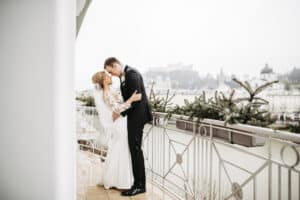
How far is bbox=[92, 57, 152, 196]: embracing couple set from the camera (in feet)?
8.22

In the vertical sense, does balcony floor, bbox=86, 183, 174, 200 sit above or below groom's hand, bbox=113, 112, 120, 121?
below

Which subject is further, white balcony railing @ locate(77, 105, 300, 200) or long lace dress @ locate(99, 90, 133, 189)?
long lace dress @ locate(99, 90, 133, 189)

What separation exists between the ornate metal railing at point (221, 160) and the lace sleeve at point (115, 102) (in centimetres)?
37

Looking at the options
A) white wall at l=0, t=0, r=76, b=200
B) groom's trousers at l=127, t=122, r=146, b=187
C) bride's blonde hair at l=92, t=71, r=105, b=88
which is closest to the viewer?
white wall at l=0, t=0, r=76, b=200

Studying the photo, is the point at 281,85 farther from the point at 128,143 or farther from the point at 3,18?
the point at 3,18

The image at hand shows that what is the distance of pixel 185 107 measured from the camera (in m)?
2.15

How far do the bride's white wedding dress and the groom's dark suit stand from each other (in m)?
0.06

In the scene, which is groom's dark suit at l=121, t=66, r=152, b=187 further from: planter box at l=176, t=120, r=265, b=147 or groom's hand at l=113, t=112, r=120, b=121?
planter box at l=176, t=120, r=265, b=147

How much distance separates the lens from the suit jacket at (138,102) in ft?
8.17

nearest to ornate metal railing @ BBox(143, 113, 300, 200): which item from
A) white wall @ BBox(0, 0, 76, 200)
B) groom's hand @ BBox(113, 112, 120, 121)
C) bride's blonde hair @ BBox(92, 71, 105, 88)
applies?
groom's hand @ BBox(113, 112, 120, 121)

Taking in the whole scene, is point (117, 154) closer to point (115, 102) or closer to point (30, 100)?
point (115, 102)

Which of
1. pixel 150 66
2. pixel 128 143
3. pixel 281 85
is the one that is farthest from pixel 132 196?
pixel 281 85

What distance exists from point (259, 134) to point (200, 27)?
55.8 inches

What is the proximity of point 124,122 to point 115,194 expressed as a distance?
0.70 meters
